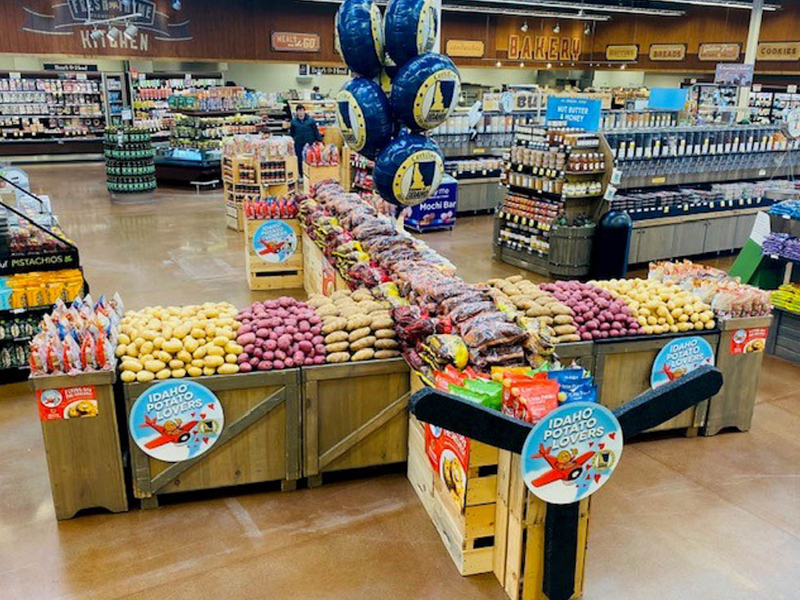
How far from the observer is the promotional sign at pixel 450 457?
376 cm

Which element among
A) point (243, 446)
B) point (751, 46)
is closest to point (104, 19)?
point (751, 46)

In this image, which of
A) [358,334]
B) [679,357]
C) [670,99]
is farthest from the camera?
[670,99]

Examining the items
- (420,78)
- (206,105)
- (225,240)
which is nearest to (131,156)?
(206,105)

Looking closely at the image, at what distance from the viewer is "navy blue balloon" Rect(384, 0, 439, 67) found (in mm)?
5906

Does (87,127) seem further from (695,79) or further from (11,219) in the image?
(695,79)

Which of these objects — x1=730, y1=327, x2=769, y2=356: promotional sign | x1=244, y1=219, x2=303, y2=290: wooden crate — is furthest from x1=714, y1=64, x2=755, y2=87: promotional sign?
x1=730, y1=327, x2=769, y2=356: promotional sign

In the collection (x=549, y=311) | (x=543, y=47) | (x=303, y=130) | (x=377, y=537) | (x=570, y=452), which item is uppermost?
(x=543, y=47)

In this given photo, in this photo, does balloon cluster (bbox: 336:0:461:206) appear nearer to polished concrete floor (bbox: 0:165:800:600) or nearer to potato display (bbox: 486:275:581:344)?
potato display (bbox: 486:275:581:344)

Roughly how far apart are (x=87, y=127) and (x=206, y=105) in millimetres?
5279

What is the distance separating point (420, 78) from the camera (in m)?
5.98

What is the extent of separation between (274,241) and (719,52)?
64.5 ft

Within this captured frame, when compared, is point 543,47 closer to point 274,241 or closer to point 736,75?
point 736,75

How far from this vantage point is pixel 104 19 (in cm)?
1892

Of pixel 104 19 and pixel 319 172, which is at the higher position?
pixel 104 19
